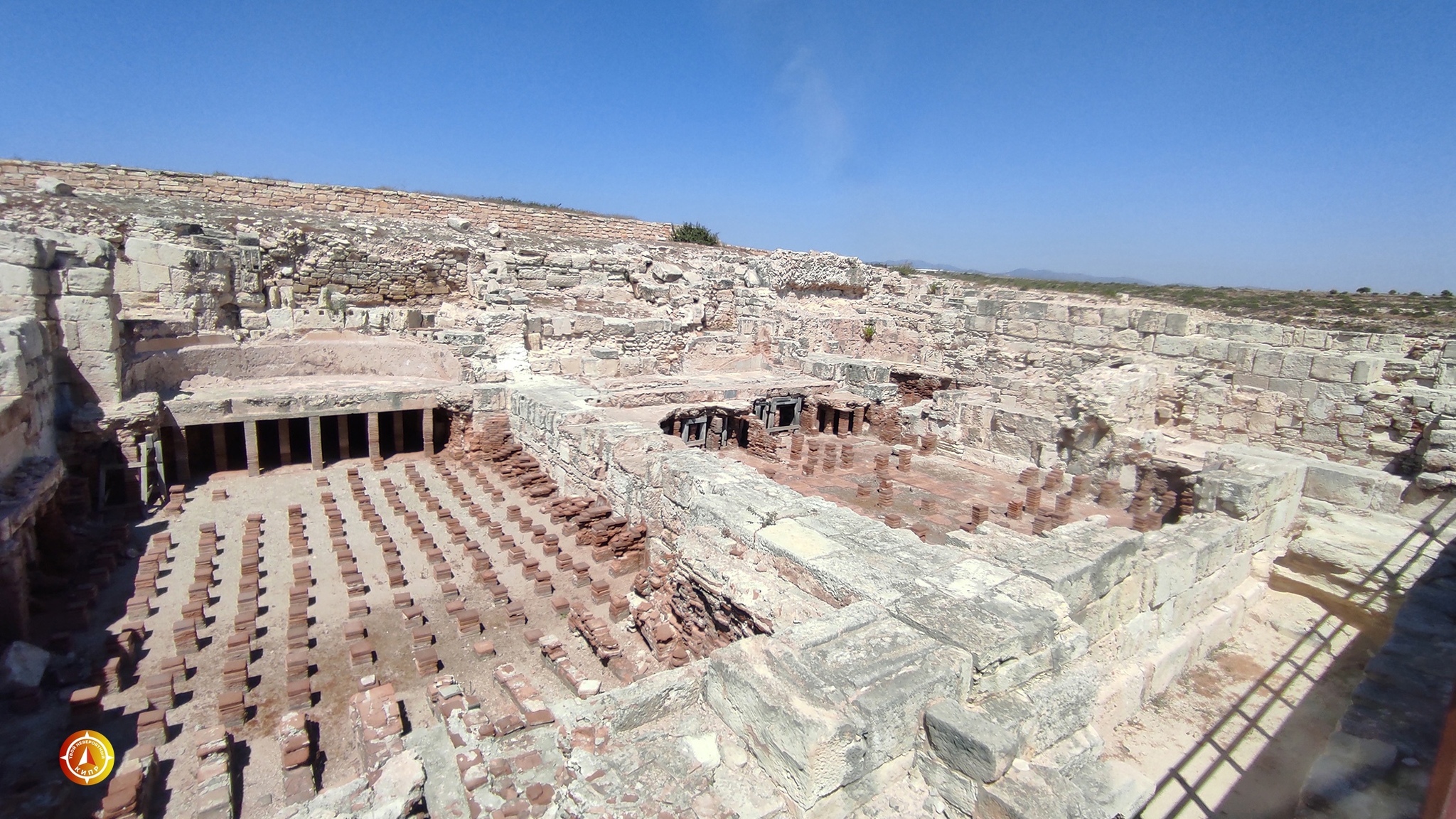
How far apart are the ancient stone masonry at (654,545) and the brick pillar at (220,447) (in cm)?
4

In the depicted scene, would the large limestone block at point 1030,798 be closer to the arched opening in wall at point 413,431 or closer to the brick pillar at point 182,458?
the arched opening in wall at point 413,431

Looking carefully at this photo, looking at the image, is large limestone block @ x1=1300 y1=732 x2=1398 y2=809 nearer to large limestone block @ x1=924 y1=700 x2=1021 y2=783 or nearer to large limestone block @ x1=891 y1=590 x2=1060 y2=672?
large limestone block @ x1=891 y1=590 x2=1060 y2=672

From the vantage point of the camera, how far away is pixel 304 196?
1852 cm

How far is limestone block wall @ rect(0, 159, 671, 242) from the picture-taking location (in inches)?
628

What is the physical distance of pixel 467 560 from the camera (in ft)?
21.9

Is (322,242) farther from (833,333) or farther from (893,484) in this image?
(893,484)

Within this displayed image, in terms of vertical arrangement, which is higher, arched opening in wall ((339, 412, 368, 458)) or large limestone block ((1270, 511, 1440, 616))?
large limestone block ((1270, 511, 1440, 616))

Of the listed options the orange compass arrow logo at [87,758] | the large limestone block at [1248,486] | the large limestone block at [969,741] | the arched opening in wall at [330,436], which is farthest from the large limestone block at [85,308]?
the large limestone block at [1248,486]

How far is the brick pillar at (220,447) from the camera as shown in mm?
8711

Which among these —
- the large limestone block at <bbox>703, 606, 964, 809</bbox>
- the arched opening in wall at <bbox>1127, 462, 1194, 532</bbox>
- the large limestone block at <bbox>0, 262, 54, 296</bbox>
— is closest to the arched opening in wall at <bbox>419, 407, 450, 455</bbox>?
the large limestone block at <bbox>0, 262, 54, 296</bbox>

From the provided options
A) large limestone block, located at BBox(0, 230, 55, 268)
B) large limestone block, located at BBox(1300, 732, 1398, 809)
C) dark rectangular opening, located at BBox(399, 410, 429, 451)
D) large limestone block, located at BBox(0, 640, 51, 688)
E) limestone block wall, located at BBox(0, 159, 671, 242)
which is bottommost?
large limestone block, located at BBox(0, 640, 51, 688)

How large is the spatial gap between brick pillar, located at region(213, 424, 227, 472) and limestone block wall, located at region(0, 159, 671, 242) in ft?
37.5

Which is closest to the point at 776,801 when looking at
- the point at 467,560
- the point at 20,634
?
the point at 467,560

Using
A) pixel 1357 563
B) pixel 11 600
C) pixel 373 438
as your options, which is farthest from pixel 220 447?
pixel 1357 563
